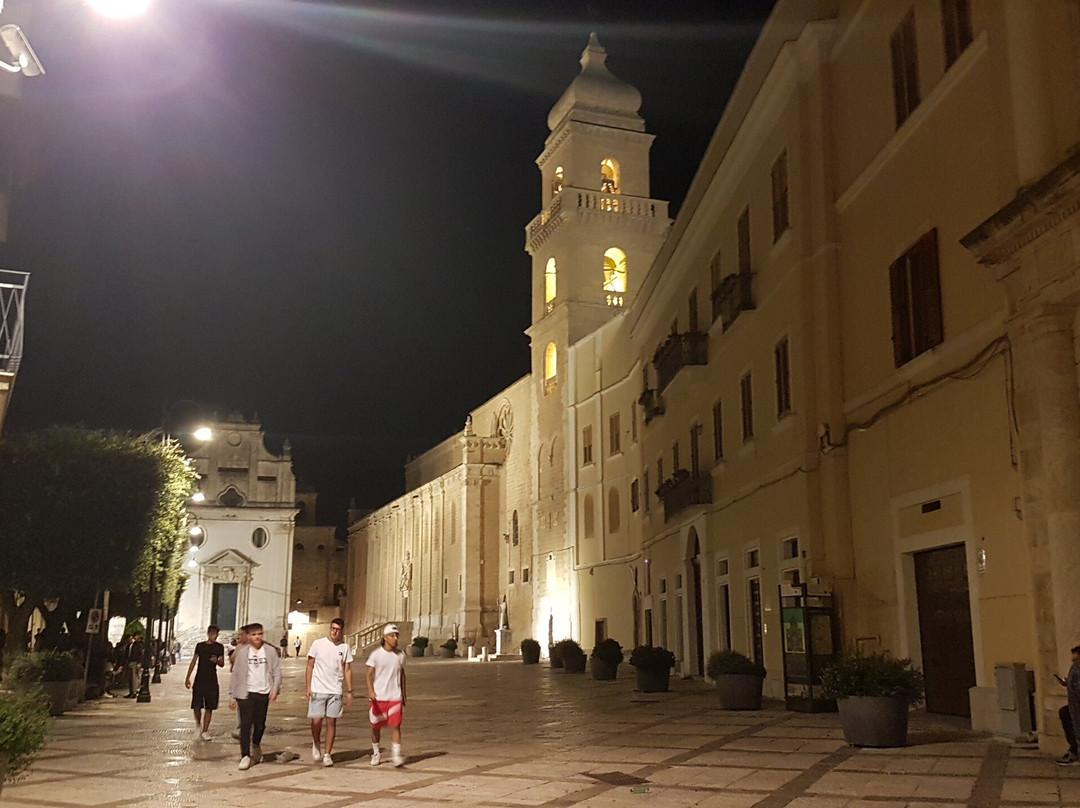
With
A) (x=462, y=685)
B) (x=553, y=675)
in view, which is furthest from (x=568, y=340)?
(x=462, y=685)

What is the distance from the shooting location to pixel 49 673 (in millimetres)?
19266

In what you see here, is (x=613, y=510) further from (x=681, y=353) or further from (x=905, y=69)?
(x=905, y=69)

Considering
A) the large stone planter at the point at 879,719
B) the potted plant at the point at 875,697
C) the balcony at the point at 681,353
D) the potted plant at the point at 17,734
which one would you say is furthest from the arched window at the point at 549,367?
the potted plant at the point at 17,734

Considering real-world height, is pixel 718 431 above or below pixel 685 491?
above

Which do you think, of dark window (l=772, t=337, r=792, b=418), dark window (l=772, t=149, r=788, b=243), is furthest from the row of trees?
dark window (l=772, t=149, r=788, b=243)

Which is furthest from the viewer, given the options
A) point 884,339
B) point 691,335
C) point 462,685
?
point 462,685

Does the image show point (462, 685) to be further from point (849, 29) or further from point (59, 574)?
point (849, 29)

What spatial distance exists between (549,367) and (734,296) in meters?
27.8

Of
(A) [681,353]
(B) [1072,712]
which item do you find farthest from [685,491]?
(B) [1072,712]

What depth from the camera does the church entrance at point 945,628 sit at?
12977 mm

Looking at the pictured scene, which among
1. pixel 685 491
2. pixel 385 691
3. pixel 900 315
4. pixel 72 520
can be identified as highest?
pixel 900 315

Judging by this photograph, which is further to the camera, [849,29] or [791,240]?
[791,240]

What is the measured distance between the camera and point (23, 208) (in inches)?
870

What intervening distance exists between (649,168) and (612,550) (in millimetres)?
20612
